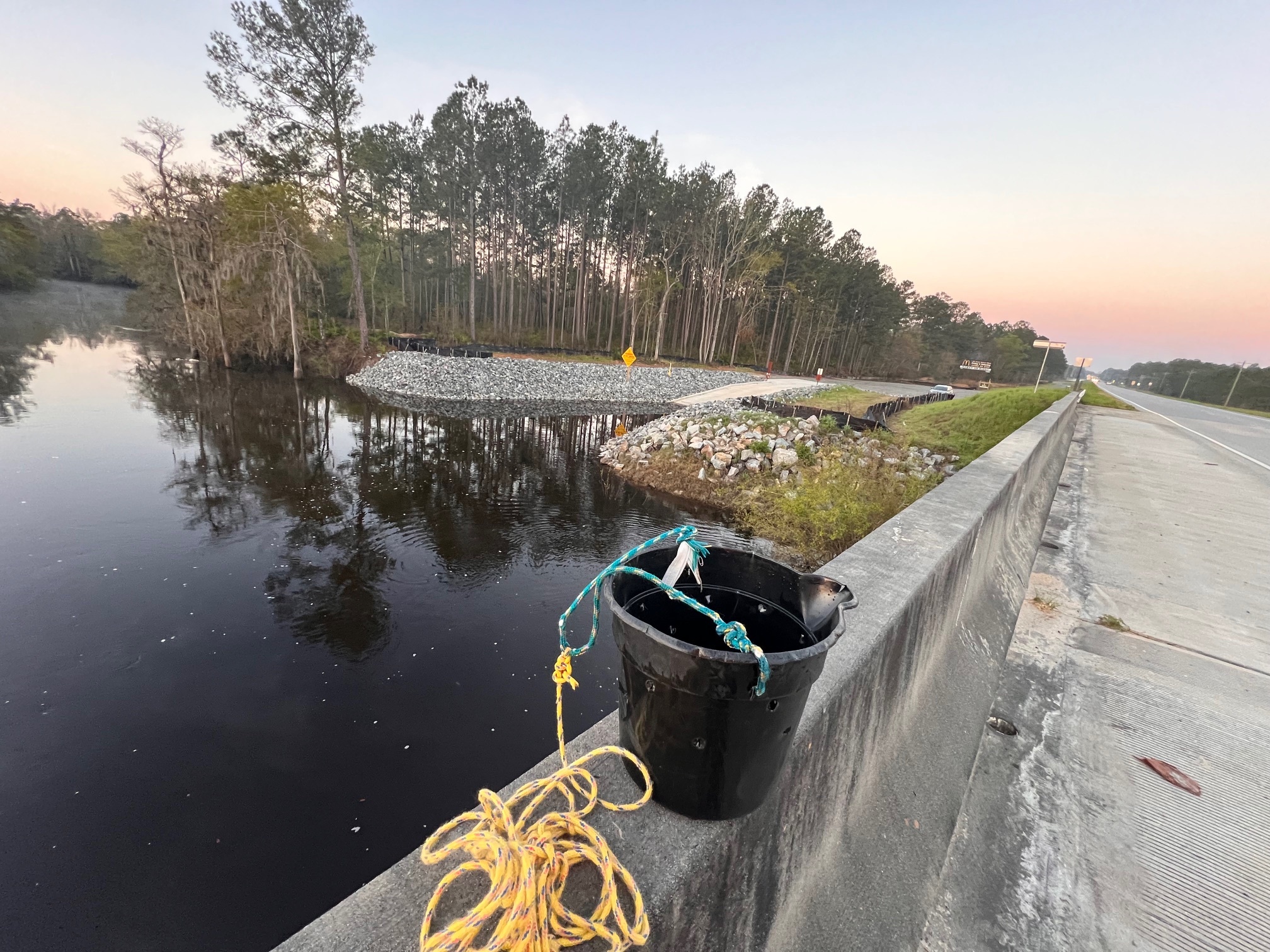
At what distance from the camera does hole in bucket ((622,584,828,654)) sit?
1.26 m

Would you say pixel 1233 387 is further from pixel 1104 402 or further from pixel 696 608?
pixel 696 608

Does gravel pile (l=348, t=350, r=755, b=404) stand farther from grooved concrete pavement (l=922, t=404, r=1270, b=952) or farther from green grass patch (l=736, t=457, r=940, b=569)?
grooved concrete pavement (l=922, t=404, r=1270, b=952)

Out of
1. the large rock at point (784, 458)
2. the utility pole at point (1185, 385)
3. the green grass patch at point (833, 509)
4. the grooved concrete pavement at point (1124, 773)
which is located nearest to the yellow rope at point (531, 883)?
the grooved concrete pavement at point (1124, 773)

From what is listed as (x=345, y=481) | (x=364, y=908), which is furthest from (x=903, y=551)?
(x=345, y=481)

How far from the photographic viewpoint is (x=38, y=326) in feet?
99.9

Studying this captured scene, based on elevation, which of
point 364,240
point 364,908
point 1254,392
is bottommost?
point 364,908

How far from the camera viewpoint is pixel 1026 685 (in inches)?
101

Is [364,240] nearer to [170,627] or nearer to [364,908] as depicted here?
[170,627]

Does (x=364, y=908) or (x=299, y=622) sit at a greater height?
(x=364, y=908)

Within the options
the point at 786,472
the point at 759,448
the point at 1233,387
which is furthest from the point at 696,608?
the point at 1233,387

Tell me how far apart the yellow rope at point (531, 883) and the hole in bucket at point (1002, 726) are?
224 cm

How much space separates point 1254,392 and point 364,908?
206 feet

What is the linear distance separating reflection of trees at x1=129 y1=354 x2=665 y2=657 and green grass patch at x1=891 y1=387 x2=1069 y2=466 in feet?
24.5

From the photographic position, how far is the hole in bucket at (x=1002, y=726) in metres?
2.25
